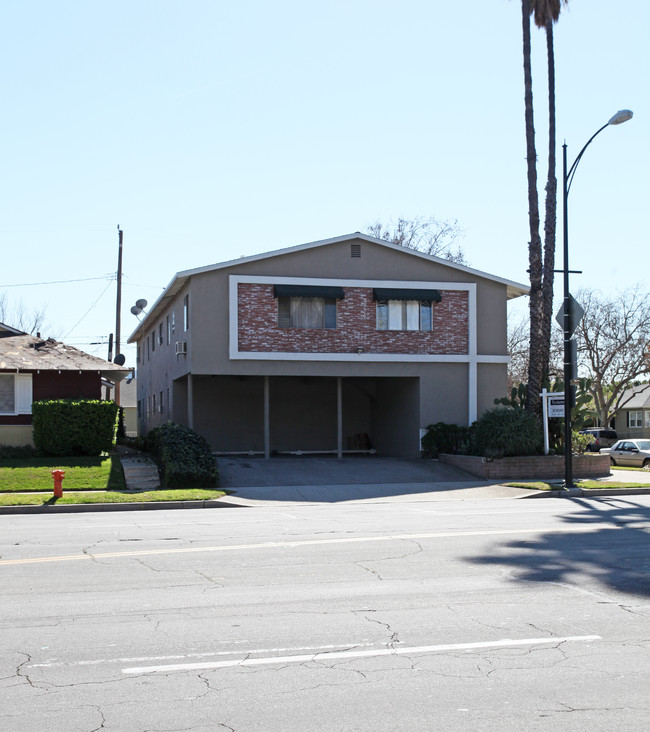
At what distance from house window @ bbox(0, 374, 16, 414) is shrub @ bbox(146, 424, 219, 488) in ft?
19.5

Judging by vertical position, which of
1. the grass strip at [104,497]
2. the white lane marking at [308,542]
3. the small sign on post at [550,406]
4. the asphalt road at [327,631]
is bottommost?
the grass strip at [104,497]

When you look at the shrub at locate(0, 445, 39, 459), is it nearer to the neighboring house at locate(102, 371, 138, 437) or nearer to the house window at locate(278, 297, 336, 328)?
the house window at locate(278, 297, 336, 328)

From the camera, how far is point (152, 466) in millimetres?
23188

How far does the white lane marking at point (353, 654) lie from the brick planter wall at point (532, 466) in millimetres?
17706

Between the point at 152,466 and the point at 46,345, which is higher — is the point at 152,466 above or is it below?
below

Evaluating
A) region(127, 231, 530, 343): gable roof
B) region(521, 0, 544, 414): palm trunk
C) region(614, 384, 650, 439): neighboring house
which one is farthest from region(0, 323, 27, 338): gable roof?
region(614, 384, 650, 439): neighboring house

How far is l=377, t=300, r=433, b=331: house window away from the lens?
2791 cm

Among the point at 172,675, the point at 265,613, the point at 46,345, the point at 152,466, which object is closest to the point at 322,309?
the point at 152,466

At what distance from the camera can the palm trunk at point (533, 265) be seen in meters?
Answer: 26.4

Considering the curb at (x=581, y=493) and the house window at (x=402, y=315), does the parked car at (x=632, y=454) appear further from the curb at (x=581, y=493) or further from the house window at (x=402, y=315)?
the curb at (x=581, y=493)

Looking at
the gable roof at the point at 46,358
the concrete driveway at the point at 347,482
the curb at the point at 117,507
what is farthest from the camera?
the gable roof at the point at 46,358

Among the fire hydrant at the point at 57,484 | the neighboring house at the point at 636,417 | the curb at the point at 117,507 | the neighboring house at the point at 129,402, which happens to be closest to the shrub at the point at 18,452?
the fire hydrant at the point at 57,484

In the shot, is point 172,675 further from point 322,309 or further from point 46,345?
point 46,345

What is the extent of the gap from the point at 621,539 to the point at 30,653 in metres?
8.53
